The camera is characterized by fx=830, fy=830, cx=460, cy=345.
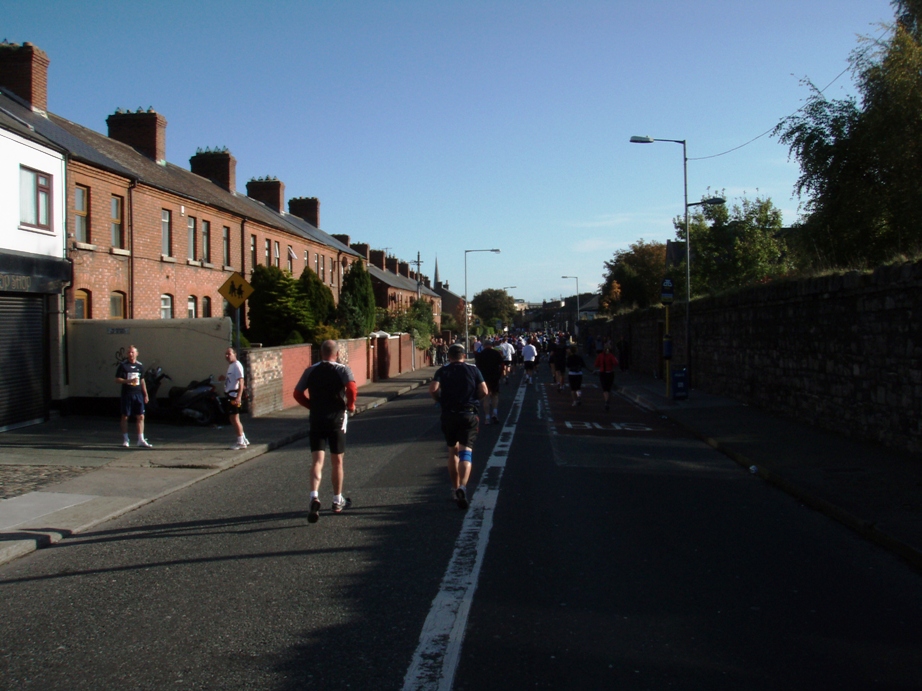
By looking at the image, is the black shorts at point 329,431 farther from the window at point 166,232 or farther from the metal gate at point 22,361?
the window at point 166,232

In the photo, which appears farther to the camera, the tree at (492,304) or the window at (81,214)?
the tree at (492,304)

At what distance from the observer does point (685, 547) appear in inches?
275

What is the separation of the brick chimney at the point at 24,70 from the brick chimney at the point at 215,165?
16.0 meters

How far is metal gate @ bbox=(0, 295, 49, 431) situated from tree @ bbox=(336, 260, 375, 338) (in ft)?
A: 61.3

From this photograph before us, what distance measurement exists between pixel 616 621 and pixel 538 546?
1854 mm

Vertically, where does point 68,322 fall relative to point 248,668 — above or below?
above

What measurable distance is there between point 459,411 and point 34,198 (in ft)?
42.5

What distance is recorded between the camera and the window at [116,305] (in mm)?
23578

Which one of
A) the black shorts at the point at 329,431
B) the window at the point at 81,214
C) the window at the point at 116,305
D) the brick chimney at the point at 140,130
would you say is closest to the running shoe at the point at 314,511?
the black shorts at the point at 329,431

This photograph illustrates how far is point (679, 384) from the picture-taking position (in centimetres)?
2172

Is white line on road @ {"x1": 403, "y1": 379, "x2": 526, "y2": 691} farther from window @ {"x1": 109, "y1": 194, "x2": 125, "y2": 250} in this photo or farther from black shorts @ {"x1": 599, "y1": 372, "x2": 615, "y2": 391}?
window @ {"x1": 109, "y1": 194, "x2": 125, "y2": 250}

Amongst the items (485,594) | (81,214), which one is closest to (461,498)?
(485,594)

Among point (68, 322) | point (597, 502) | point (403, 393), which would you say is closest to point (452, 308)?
point (403, 393)

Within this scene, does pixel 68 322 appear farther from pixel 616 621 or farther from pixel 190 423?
pixel 616 621
